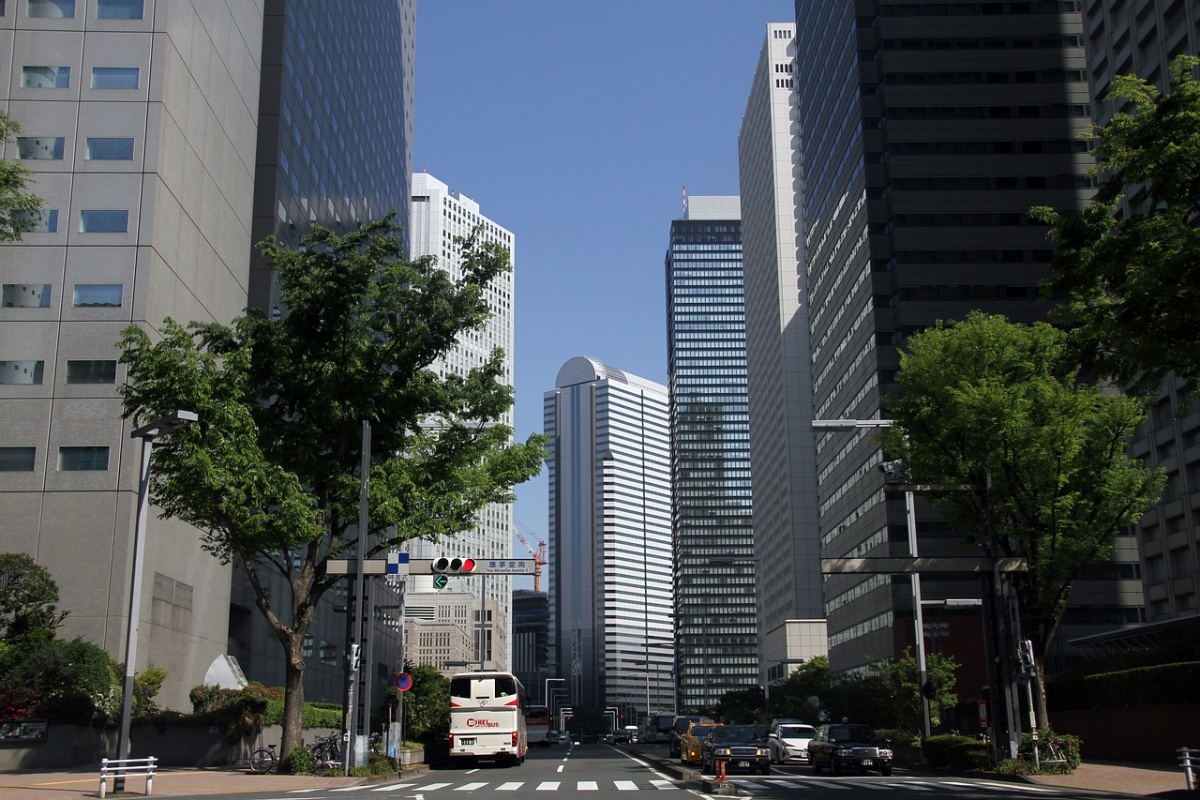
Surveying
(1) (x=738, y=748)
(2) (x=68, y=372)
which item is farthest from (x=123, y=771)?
(2) (x=68, y=372)

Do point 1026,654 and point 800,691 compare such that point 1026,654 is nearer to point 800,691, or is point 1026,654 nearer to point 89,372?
point 89,372

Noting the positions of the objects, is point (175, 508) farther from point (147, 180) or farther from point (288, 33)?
point (288, 33)

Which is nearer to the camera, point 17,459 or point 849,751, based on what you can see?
point 849,751

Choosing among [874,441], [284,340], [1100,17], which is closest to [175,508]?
[284,340]

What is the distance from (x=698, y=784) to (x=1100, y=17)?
6443 cm

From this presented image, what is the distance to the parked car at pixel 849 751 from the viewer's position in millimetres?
34531

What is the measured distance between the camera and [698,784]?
2580 centimetres

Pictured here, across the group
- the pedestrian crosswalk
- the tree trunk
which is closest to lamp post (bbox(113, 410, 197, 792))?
the pedestrian crosswalk

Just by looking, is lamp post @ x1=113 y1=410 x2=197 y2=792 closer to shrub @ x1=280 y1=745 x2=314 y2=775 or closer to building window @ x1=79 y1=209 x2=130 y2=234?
shrub @ x1=280 y1=745 x2=314 y2=775

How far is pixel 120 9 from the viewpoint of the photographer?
51.0m

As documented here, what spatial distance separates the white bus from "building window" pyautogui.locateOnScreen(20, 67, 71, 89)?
1274 inches

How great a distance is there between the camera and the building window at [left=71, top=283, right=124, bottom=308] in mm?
47500

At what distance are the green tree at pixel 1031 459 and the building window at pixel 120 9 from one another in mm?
38796

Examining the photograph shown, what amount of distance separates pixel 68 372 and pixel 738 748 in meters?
32.0
